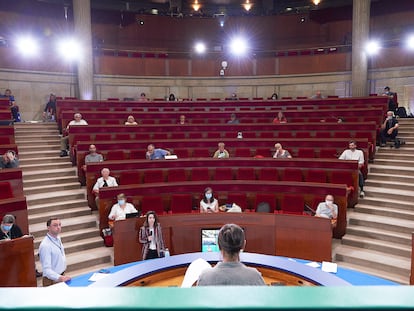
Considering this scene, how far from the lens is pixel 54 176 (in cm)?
710

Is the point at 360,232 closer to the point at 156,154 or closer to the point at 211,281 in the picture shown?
the point at 156,154

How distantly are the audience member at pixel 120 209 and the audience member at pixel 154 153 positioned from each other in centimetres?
170

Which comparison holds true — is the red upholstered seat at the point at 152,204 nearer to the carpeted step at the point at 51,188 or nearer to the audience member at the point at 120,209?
the audience member at the point at 120,209

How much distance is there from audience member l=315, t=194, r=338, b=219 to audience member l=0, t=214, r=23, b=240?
4.01 meters

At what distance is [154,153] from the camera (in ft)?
23.0

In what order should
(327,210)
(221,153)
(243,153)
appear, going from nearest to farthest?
(327,210) → (221,153) → (243,153)

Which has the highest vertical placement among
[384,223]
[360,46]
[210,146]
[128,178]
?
[360,46]

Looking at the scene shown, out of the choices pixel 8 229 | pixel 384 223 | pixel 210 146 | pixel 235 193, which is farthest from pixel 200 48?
pixel 8 229

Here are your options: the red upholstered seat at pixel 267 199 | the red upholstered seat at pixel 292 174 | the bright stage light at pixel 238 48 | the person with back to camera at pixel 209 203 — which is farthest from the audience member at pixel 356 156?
the bright stage light at pixel 238 48

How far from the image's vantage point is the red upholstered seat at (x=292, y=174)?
6.40 m

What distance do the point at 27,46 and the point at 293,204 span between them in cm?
1055

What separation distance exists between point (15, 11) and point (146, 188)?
10.7 metres

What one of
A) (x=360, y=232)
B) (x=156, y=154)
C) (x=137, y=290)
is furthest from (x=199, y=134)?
(x=137, y=290)

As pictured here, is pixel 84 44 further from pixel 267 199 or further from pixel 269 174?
pixel 267 199
